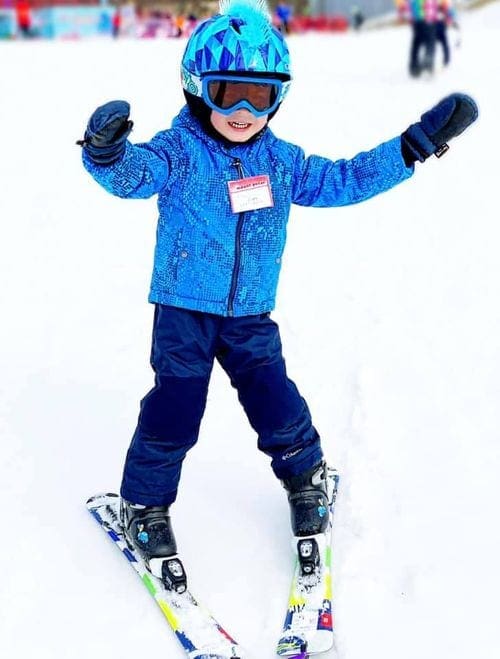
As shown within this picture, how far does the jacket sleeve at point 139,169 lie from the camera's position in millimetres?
2576

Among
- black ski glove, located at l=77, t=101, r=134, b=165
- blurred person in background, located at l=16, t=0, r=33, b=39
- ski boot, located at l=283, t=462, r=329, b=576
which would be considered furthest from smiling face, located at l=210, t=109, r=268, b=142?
blurred person in background, located at l=16, t=0, r=33, b=39

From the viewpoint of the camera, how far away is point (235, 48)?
2.68 metres

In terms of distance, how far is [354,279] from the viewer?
5617mm

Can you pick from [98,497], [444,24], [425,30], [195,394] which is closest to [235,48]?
[195,394]

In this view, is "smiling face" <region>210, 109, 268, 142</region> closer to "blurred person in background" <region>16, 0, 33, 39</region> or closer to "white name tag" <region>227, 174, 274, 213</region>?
"white name tag" <region>227, 174, 274, 213</region>

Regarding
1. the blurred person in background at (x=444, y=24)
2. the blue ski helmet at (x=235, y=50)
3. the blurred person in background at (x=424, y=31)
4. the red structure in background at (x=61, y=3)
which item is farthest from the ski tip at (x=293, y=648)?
the red structure in background at (x=61, y=3)

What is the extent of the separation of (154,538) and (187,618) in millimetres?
330

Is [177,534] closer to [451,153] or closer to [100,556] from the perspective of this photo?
[100,556]

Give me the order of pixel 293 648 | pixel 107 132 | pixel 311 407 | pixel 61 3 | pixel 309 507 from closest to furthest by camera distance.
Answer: pixel 107 132
pixel 293 648
pixel 309 507
pixel 311 407
pixel 61 3

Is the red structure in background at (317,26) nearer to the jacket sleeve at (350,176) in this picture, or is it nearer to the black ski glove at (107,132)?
the jacket sleeve at (350,176)

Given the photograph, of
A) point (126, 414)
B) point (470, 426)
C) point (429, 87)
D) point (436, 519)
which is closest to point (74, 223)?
point (126, 414)

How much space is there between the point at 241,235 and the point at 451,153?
5764mm

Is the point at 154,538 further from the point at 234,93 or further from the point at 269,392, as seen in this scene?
the point at 234,93

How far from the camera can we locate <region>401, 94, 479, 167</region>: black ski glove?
9.09ft
